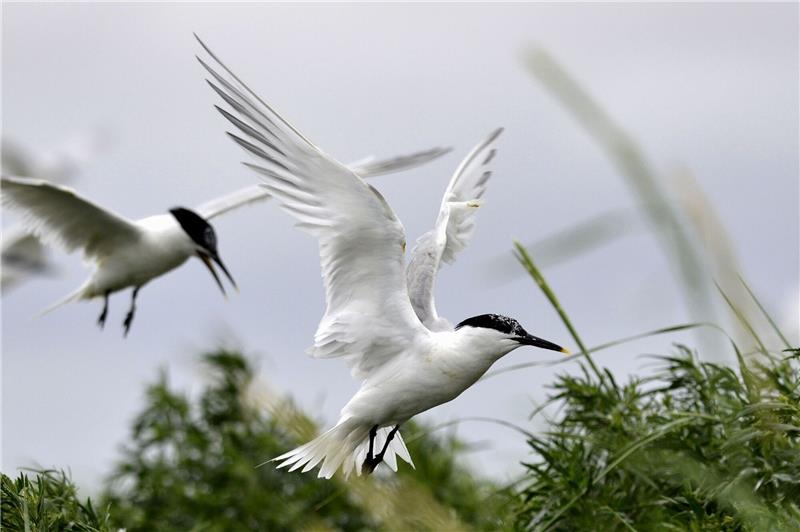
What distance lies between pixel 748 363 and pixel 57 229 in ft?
16.4

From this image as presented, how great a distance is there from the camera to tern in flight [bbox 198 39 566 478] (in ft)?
13.2

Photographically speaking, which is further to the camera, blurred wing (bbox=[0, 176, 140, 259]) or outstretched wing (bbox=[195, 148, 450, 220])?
blurred wing (bbox=[0, 176, 140, 259])

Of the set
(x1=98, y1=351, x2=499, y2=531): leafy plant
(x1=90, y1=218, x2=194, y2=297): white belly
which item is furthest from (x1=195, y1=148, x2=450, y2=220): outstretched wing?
(x1=98, y1=351, x2=499, y2=531): leafy plant

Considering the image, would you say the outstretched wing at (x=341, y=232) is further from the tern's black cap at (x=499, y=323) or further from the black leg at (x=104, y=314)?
the black leg at (x=104, y=314)

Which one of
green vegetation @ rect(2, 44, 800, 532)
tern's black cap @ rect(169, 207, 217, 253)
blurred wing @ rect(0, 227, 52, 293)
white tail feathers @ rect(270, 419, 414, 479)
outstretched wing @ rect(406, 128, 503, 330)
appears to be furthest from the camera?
blurred wing @ rect(0, 227, 52, 293)

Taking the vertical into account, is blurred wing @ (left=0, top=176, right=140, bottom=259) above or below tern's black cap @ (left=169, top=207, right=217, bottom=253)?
above

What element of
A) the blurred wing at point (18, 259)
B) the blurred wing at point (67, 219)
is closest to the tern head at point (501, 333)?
the blurred wing at point (67, 219)

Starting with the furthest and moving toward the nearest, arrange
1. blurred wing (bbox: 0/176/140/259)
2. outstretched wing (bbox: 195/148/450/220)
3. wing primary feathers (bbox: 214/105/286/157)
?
blurred wing (bbox: 0/176/140/259)
outstretched wing (bbox: 195/148/450/220)
wing primary feathers (bbox: 214/105/286/157)

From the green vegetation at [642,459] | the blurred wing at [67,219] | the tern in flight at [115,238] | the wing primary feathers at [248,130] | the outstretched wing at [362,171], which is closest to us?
the green vegetation at [642,459]

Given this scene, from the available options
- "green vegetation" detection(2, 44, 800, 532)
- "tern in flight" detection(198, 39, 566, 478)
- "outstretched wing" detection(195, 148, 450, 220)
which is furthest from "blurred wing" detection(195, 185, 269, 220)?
"tern in flight" detection(198, 39, 566, 478)

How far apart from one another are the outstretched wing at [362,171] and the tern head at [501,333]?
180cm

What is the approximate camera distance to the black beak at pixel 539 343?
409 cm

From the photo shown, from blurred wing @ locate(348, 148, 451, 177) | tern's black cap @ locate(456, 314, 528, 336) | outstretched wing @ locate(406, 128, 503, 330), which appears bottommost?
tern's black cap @ locate(456, 314, 528, 336)

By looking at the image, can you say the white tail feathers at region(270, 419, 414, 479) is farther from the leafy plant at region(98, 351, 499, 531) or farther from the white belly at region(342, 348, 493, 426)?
the leafy plant at region(98, 351, 499, 531)
